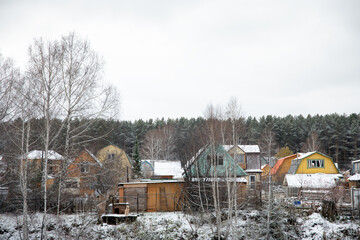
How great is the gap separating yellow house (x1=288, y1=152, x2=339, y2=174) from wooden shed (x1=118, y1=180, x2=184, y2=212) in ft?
65.5

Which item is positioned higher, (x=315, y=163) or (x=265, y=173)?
(x=315, y=163)

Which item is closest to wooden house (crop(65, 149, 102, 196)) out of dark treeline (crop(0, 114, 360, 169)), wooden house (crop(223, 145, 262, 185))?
wooden house (crop(223, 145, 262, 185))

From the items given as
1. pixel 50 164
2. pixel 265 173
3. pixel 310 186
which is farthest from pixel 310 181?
pixel 50 164

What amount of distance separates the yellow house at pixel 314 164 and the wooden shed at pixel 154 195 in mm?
19967

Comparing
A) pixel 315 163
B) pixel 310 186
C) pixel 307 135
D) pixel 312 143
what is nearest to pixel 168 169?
pixel 310 186

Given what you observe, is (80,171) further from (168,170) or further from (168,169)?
(168,169)

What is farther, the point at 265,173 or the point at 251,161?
the point at 265,173

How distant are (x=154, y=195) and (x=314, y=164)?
2350 centimetres

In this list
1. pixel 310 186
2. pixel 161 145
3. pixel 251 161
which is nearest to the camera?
pixel 310 186

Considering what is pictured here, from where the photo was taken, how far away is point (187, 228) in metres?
19.8

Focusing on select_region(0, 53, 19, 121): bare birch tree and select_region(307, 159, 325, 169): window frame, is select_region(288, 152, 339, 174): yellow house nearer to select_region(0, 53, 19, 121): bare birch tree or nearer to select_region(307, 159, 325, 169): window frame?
select_region(307, 159, 325, 169): window frame

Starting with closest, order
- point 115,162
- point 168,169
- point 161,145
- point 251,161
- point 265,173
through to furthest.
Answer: point 115,162, point 168,169, point 251,161, point 265,173, point 161,145

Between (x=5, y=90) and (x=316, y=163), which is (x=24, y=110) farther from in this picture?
(x=316, y=163)

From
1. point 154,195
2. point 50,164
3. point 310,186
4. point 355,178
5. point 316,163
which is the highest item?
point 50,164
